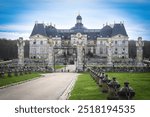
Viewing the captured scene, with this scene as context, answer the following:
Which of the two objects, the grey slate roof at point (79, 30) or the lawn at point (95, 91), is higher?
the grey slate roof at point (79, 30)

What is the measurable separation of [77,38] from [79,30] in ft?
28.5

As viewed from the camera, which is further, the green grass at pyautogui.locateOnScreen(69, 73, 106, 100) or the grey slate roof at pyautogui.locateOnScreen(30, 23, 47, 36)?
the grey slate roof at pyautogui.locateOnScreen(30, 23, 47, 36)

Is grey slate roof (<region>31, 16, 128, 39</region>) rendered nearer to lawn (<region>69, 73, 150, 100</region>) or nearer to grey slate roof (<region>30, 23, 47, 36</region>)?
grey slate roof (<region>30, 23, 47, 36</region>)

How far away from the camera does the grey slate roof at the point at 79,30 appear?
55.6 metres

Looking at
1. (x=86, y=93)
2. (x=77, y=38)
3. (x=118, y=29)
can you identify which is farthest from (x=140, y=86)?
(x=118, y=29)

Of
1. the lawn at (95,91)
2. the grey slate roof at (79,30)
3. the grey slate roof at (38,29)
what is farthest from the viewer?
the grey slate roof at (38,29)

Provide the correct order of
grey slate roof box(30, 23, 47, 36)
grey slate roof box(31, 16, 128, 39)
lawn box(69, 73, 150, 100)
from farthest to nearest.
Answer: grey slate roof box(30, 23, 47, 36) < grey slate roof box(31, 16, 128, 39) < lawn box(69, 73, 150, 100)

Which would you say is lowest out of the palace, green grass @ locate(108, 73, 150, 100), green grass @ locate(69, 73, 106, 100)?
green grass @ locate(69, 73, 106, 100)

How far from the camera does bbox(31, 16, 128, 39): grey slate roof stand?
5560 centimetres

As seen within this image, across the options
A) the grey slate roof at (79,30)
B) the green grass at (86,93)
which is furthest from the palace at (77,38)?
the green grass at (86,93)

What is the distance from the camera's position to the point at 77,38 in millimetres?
53594

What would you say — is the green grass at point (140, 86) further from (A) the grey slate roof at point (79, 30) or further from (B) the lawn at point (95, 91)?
(A) the grey slate roof at point (79, 30)

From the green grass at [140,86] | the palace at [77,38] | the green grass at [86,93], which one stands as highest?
the palace at [77,38]

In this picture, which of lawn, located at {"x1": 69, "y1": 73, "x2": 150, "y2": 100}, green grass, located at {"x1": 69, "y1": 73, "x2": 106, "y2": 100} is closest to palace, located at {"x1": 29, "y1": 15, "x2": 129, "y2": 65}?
lawn, located at {"x1": 69, "y1": 73, "x2": 150, "y2": 100}
